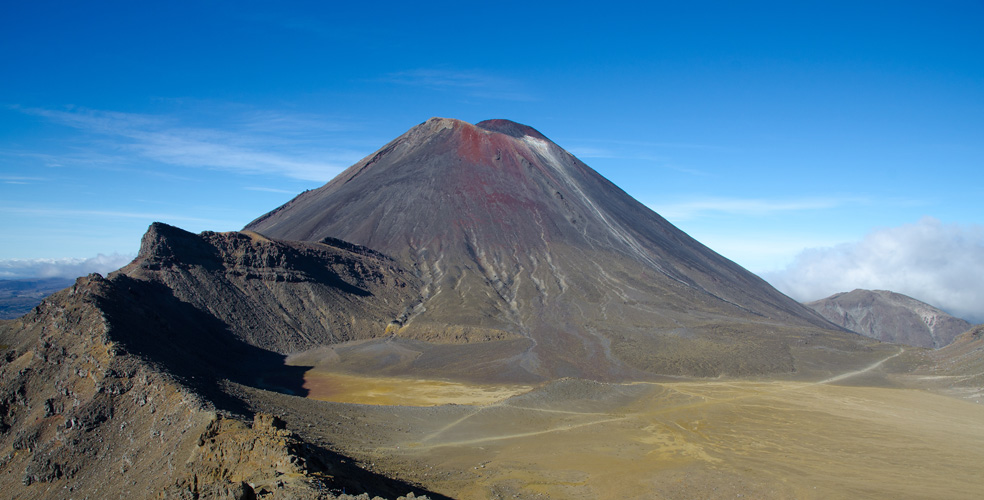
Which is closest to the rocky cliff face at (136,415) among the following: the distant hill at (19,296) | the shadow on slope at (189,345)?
the shadow on slope at (189,345)

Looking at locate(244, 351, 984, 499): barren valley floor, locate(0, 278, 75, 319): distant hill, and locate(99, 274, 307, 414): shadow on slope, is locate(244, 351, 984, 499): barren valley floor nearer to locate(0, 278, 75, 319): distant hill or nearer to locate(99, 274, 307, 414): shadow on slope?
locate(99, 274, 307, 414): shadow on slope

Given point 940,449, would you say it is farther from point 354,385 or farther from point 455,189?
point 455,189

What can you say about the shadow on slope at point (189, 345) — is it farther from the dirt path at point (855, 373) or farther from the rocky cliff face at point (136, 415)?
the dirt path at point (855, 373)

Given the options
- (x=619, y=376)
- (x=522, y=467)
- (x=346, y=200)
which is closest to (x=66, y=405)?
(x=522, y=467)

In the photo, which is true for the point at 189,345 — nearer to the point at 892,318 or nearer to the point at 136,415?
the point at 136,415

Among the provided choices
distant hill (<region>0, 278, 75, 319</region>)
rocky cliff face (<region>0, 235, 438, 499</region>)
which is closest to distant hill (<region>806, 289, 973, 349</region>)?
rocky cliff face (<region>0, 235, 438, 499</region>)

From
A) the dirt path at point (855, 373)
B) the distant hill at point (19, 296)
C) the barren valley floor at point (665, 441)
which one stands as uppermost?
the dirt path at point (855, 373)
